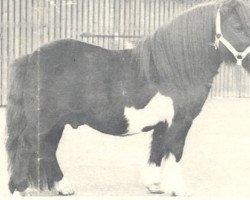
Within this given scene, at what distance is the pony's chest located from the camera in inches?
177

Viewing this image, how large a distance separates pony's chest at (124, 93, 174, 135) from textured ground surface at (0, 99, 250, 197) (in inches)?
Answer: 22.9

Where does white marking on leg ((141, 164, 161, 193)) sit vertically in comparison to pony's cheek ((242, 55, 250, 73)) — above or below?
below

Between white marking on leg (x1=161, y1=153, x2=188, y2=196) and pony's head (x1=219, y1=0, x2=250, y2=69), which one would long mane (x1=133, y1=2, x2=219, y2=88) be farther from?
white marking on leg (x1=161, y1=153, x2=188, y2=196)

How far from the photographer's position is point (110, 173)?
5.56 metres

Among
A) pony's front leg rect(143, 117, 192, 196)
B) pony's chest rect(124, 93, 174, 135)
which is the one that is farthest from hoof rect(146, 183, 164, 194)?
pony's chest rect(124, 93, 174, 135)

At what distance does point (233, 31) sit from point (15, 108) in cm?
195

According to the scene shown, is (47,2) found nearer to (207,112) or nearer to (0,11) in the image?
(0,11)

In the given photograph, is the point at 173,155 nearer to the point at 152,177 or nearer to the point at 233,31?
the point at 152,177

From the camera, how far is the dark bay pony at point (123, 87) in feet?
14.6

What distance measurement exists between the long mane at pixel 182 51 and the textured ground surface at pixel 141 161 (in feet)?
2.97

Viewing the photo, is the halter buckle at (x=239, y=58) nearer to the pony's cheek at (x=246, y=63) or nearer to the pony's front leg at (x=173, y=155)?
the pony's cheek at (x=246, y=63)

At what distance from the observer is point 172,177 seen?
4535 mm

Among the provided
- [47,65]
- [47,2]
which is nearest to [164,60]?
[47,65]

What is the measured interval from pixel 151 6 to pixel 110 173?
20.2ft
